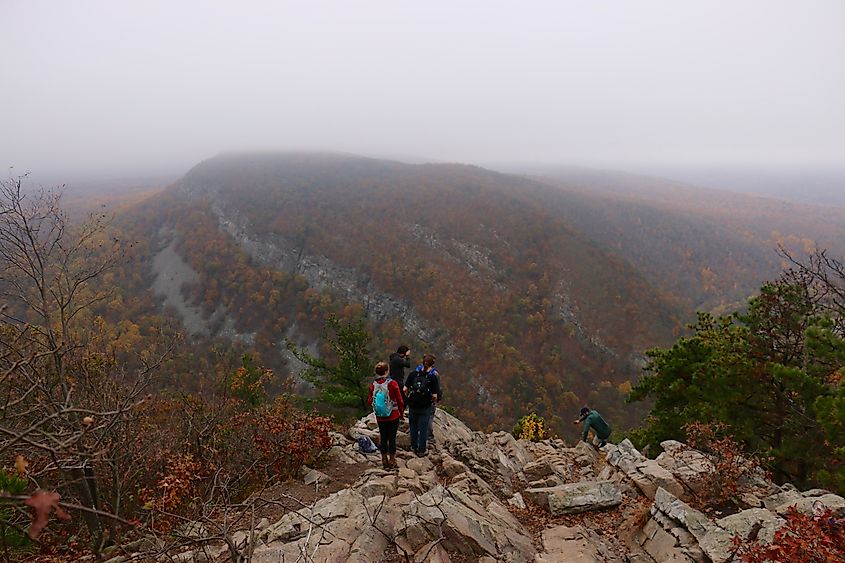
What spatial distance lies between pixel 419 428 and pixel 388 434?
1.08 metres

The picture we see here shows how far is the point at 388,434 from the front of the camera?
26.6 ft

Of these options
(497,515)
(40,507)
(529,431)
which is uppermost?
(40,507)

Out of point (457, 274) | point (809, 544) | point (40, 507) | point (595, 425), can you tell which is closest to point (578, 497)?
point (809, 544)

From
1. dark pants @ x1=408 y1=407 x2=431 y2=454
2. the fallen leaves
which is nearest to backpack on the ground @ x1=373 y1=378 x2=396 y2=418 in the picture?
dark pants @ x1=408 y1=407 x2=431 y2=454

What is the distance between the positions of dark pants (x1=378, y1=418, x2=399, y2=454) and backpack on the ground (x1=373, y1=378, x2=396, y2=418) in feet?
1.51

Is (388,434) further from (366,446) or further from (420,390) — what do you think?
(366,446)

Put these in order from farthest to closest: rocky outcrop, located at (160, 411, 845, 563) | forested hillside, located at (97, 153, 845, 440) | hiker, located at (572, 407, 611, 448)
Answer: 1. forested hillside, located at (97, 153, 845, 440)
2. hiker, located at (572, 407, 611, 448)
3. rocky outcrop, located at (160, 411, 845, 563)

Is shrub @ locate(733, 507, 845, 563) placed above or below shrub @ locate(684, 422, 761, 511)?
above

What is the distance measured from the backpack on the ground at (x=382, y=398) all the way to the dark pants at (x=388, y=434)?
1.51 feet

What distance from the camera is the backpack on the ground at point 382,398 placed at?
7418mm

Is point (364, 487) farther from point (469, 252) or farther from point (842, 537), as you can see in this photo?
point (469, 252)

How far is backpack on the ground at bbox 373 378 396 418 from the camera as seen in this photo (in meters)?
7.42

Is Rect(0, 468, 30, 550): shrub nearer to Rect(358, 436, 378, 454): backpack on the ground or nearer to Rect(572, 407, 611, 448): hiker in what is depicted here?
Rect(358, 436, 378, 454): backpack on the ground

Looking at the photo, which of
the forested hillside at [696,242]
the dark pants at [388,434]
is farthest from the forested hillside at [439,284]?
the dark pants at [388,434]
